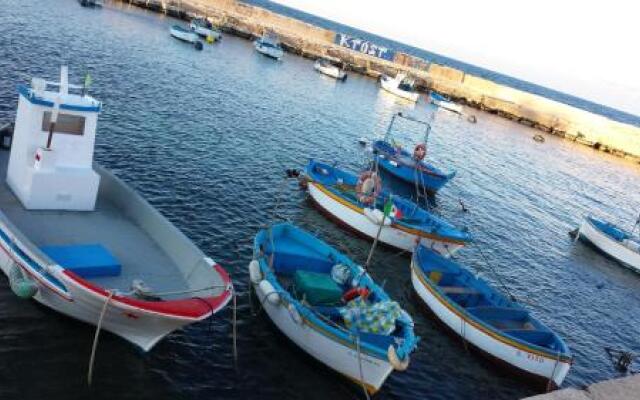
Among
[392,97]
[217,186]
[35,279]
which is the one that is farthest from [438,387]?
[392,97]

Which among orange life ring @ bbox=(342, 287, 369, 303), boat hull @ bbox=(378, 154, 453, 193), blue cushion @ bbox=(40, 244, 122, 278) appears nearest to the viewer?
blue cushion @ bbox=(40, 244, 122, 278)

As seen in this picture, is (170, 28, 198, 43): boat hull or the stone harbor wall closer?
(170, 28, 198, 43): boat hull

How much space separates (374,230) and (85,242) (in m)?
15.5

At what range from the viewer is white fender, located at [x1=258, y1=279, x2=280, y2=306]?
17062 millimetres

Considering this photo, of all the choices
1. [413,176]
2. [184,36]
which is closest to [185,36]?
[184,36]

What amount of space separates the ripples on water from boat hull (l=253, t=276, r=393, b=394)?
55 cm

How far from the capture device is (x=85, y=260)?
47.7 feet

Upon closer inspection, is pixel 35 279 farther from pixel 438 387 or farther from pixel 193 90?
pixel 193 90

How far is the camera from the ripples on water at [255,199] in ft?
50.3

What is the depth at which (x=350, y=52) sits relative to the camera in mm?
114375

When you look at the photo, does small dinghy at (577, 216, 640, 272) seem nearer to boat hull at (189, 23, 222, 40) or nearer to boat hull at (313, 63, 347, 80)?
boat hull at (313, 63, 347, 80)

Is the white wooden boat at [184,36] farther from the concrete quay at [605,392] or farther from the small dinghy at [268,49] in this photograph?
the concrete quay at [605,392]

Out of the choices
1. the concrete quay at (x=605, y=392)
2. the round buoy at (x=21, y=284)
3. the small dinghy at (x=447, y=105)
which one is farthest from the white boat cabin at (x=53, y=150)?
the small dinghy at (x=447, y=105)

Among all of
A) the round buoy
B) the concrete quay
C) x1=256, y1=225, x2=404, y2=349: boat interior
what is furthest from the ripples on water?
the concrete quay
